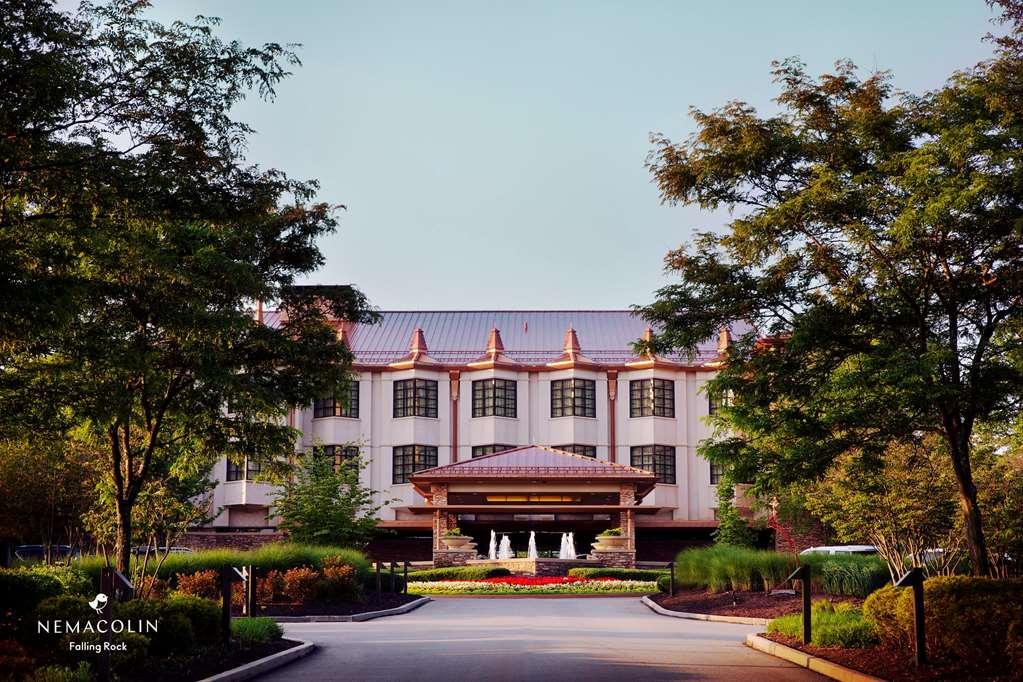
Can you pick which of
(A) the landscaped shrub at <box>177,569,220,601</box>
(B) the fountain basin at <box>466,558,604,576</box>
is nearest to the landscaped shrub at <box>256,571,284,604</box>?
(A) the landscaped shrub at <box>177,569,220,601</box>

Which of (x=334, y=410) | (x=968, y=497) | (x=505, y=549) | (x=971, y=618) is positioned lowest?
(x=505, y=549)

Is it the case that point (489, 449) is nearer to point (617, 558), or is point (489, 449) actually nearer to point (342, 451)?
point (342, 451)

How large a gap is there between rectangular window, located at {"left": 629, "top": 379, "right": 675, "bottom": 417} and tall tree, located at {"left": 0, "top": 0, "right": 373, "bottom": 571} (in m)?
34.8

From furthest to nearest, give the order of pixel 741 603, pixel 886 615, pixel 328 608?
pixel 328 608, pixel 741 603, pixel 886 615

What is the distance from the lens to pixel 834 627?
15.1 metres

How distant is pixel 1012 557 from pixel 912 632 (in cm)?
1262

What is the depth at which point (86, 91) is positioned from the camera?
450 inches

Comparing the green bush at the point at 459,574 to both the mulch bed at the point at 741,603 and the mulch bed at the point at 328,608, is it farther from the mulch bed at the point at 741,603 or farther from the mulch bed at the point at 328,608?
the mulch bed at the point at 741,603

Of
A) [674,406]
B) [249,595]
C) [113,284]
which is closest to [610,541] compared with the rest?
[674,406]

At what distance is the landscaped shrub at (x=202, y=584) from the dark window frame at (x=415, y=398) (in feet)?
91.1

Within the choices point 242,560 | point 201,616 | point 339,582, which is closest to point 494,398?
point 339,582

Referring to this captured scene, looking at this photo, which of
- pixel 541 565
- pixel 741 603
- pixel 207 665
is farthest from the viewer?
pixel 541 565

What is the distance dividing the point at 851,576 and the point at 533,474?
63.4 ft

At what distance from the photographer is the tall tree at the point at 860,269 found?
13.3 meters
